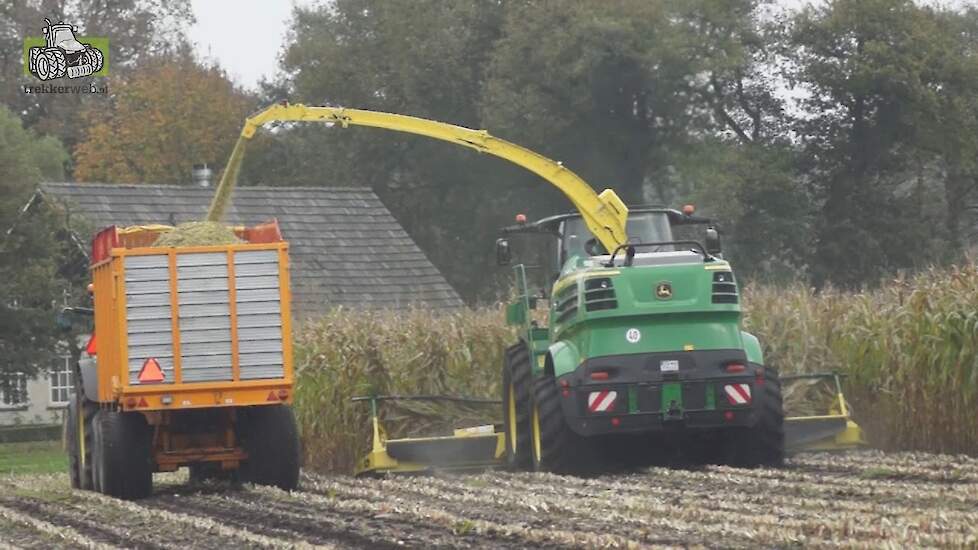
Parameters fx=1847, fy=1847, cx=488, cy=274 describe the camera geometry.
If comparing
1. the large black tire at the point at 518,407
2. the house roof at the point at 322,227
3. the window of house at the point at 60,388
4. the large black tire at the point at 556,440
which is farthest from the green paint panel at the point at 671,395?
the window of house at the point at 60,388

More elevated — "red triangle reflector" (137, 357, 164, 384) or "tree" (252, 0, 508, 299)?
"tree" (252, 0, 508, 299)

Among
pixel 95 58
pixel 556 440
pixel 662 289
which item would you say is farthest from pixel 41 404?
pixel 662 289

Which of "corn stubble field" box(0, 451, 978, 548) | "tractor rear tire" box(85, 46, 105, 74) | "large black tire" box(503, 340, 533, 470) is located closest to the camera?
"corn stubble field" box(0, 451, 978, 548)

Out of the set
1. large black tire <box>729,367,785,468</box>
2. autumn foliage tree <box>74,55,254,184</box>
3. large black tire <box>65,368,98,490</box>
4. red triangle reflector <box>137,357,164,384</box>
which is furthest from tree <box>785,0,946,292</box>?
red triangle reflector <box>137,357,164,384</box>

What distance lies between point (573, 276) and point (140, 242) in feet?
14.3

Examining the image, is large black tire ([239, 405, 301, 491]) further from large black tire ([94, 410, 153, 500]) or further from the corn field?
the corn field

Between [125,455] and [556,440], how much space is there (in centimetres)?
413

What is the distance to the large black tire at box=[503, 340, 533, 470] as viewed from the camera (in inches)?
714

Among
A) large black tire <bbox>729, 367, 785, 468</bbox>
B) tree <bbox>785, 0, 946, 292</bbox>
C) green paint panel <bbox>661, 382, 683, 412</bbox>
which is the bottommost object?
large black tire <bbox>729, 367, 785, 468</bbox>

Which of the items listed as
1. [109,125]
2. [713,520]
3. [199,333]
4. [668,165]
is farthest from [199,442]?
[109,125]

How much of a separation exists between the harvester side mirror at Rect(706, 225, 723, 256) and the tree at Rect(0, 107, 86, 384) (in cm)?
2146

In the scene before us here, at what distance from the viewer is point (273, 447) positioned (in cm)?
1775

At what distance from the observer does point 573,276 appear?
694 inches

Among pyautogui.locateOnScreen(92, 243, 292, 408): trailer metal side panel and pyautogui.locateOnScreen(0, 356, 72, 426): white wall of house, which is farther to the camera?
pyautogui.locateOnScreen(0, 356, 72, 426): white wall of house
